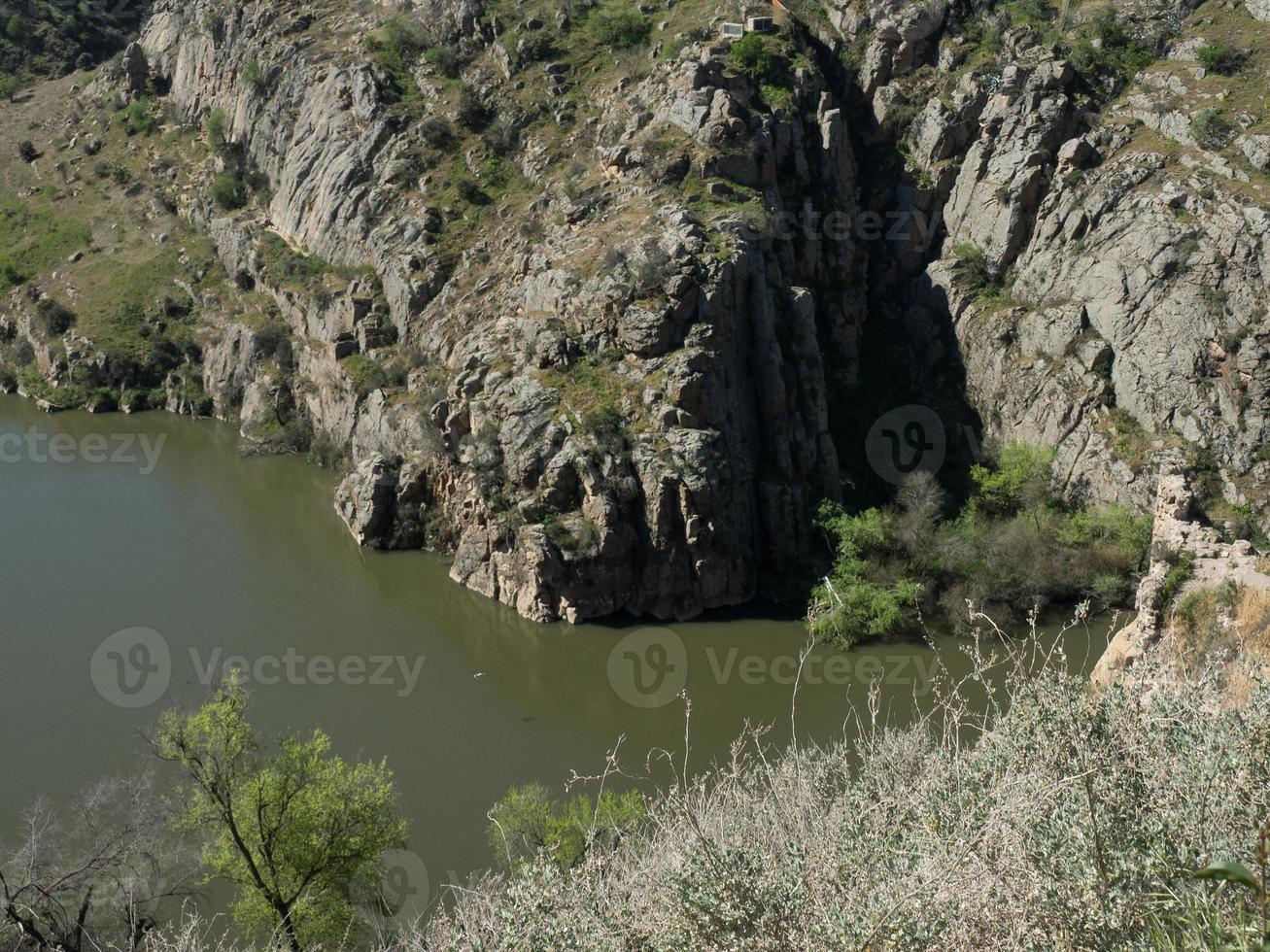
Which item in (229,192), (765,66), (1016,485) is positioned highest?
(229,192)

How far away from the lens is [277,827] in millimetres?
14047

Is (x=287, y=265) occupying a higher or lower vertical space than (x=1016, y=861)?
higher

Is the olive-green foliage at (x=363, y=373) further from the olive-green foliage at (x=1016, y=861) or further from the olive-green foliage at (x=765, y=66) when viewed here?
the olive-green foliage at (x=1016, y=861)

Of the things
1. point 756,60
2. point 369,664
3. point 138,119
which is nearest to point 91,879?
point 369,664

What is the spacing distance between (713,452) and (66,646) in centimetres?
1622

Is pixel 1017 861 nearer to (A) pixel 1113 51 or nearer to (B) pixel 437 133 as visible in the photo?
(A) pixel 1113 51

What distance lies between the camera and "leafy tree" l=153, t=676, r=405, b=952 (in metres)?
13.9

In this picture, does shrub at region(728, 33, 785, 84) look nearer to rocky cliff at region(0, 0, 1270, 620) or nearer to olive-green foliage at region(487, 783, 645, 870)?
rocky cliff at region(0, 0, 1270, 620)

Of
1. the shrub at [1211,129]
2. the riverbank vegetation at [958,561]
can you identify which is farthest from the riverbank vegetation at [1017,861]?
the shrub at [1211,129]

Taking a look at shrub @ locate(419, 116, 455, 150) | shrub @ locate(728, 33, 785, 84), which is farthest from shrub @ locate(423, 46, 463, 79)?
shrub @ locate(728, 33, 785, 84)

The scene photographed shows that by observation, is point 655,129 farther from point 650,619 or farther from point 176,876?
point 176,876

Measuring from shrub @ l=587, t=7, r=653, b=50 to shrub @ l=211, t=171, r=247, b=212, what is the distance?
60.6 feet

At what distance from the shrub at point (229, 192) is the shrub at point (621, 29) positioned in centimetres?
1846

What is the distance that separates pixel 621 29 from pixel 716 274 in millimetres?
17203
